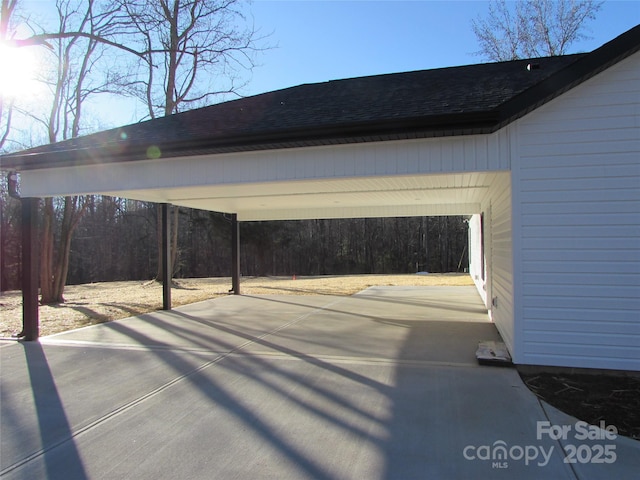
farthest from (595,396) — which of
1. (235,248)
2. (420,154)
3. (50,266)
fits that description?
(50,266)

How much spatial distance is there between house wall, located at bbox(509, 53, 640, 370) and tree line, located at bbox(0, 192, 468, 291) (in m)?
25.1

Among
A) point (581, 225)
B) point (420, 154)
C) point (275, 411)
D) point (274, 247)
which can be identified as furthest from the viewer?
point (274, 247)

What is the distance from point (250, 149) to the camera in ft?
20.9

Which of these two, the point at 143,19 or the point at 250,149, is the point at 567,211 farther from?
the point at 143,19

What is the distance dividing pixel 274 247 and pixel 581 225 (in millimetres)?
26709

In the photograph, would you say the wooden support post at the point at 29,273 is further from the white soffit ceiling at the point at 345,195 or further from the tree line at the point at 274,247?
the tree line at the point at 274,247

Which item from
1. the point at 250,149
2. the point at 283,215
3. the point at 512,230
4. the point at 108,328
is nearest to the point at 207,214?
the point at 283,215

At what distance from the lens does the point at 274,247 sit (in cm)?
3103

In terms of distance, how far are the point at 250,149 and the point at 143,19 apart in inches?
432

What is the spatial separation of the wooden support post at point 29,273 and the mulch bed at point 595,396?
773 centimetres

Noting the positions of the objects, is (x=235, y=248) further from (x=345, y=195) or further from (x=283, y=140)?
(x=283, y=140)

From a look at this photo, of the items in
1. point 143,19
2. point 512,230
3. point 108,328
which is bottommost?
point 108,328

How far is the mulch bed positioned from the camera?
3.79 meters

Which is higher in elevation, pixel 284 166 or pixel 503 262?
pixel 284 166
